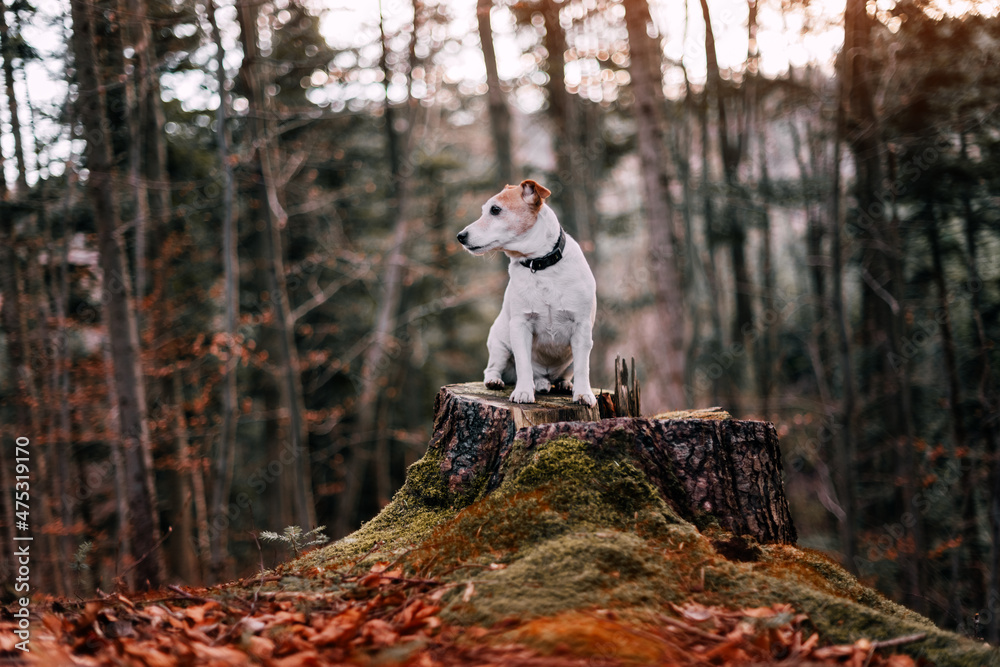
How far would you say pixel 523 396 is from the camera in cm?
438

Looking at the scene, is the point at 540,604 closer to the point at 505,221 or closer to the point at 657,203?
the point at 505,221

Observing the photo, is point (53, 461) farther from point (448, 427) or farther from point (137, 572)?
point (448, 427)

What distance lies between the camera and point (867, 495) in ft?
44.9

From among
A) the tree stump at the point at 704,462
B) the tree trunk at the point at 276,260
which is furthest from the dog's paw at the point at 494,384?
the tree trunk at the point at 276,260

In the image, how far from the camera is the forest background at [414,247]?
9.18 meters

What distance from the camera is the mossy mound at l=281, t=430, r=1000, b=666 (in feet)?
8.50

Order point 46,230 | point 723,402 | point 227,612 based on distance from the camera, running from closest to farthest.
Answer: point 227,612 → point 46,230 → point 723,402

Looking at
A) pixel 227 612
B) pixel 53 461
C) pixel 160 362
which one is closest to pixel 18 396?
pixel 53 461

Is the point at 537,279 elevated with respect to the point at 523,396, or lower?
elevated

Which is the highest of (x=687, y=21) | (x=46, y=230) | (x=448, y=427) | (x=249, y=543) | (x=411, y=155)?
(x=687, y=21)

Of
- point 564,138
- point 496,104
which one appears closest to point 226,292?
point 496,104

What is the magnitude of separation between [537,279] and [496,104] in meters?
10.3

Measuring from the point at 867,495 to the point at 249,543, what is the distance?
1539cm

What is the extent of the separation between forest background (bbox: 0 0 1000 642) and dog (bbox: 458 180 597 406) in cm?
395
